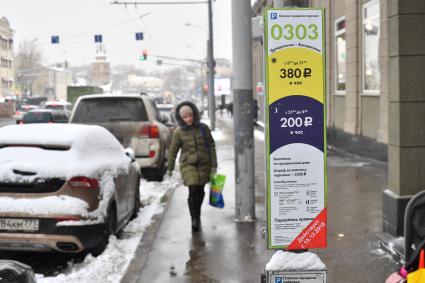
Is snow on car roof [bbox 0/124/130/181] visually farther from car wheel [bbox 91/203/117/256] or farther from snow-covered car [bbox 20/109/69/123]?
snow-covered car [bbox 20/109/69/123]

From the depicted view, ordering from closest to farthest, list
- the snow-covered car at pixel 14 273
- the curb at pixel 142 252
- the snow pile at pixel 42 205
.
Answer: the snow-covered car at pixel 14 273 → the curb at pixel 142 252 → the snow pile at pixel 42 205

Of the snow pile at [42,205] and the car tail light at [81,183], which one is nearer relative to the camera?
the snow pile at [42,205]

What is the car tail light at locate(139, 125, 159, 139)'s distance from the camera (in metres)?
11.9

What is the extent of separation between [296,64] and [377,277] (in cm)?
254

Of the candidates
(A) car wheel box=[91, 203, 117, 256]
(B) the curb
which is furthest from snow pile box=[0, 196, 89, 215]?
(B) the curb

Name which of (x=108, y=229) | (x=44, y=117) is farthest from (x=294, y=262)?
(x=44, y=117)

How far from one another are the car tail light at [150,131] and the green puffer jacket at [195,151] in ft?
13.7

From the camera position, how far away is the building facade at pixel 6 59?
9362 cm

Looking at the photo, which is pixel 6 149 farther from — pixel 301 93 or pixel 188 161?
pixel 301 93

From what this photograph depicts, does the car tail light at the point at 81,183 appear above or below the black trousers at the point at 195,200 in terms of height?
above

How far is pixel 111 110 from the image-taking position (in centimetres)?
1202

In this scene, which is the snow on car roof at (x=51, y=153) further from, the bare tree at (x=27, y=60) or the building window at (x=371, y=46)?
the bare tree at (x=27, y=60)

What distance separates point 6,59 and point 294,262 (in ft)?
326

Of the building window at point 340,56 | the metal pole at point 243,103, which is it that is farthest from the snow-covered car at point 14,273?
the building window at point 340,56
